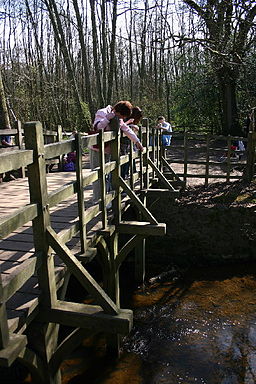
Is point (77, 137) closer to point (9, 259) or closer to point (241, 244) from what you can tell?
point (9, 259)

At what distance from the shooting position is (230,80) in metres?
16.9

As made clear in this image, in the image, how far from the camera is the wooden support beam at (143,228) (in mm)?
4883

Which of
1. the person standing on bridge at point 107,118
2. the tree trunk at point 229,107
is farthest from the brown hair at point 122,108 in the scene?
the tree trunk at point 229,107

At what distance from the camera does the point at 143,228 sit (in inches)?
194

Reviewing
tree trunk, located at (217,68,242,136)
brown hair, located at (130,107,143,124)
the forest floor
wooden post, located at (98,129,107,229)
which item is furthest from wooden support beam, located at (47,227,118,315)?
tree trunk, located at (217,68,242,136)

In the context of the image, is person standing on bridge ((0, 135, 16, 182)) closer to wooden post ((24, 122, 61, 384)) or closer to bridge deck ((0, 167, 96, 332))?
bridge deck ((0, 167, 96, 332))

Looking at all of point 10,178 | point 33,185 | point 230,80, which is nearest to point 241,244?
point 10,178

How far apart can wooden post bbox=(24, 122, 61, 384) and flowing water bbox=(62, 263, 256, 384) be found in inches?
93.2

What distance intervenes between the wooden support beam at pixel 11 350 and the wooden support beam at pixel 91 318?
1.74ft

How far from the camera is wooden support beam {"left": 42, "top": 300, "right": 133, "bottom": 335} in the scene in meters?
2.77

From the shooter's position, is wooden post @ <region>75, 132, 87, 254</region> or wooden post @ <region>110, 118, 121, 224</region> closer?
wooden post @ <region>75, 132, 87, 254</region>

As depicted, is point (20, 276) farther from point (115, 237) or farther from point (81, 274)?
point (115, 237)

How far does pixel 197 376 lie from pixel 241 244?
4.59 m

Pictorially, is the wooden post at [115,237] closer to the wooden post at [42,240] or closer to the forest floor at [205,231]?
the wooden post at [42,240]
